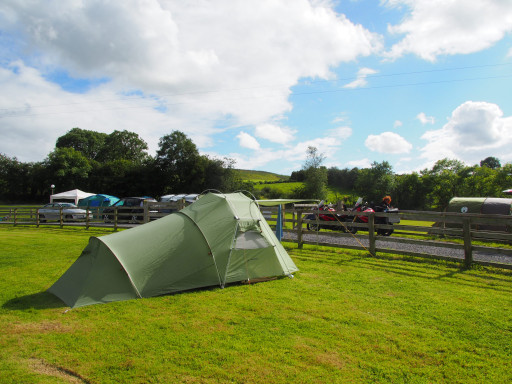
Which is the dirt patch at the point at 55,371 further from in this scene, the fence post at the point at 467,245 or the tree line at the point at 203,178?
the tree line at the point at 203,178

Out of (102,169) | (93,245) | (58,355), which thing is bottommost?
(58,355)

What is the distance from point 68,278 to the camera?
Answer: 5.66m

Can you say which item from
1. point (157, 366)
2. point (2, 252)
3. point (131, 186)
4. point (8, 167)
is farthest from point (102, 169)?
point (157, 366)

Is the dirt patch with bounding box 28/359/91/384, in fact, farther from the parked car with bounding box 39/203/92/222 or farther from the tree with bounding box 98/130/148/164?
the tree with bounding box 98/130/148/164

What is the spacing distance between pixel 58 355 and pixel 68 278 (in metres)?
2.38

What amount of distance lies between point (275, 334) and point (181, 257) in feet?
8.31

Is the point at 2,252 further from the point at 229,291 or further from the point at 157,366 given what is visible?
the point at 157,366

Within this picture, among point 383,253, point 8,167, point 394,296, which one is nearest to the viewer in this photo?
point 394,296

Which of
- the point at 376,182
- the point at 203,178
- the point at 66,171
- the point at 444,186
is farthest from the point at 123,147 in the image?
the point at 444,186

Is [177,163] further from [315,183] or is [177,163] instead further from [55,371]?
[55,371]

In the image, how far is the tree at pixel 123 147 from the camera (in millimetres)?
62969

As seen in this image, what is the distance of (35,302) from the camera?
5.23 meters

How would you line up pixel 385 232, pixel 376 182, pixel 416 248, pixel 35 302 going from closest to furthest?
1. pixel 35 302
2. pixel 416 248
3. pixel 385 232
4. pixel 376 182

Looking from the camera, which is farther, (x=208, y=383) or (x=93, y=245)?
(x=93, y=245)
